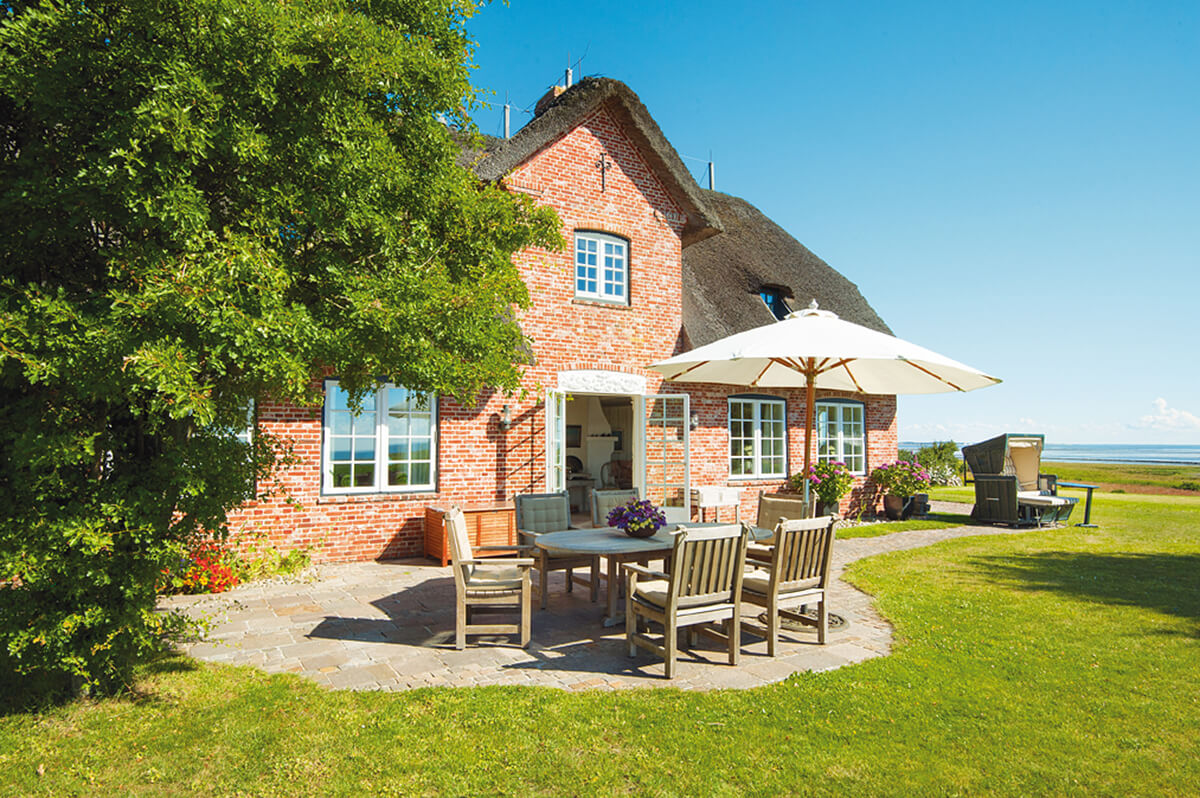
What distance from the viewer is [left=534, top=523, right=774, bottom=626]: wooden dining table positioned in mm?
5637

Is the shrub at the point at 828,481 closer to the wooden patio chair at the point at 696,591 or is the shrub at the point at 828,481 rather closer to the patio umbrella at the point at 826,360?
the patio umbrella at the point at 826,360

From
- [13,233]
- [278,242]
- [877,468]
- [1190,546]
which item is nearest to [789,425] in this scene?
[877,468]

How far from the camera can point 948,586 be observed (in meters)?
7.53

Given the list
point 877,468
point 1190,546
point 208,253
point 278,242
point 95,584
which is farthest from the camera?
point 877,468

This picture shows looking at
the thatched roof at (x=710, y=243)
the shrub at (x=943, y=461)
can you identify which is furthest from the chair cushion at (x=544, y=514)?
the shrub at (x=943, y=461)

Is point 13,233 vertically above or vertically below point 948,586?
above

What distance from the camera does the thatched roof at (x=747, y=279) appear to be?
40.2ft

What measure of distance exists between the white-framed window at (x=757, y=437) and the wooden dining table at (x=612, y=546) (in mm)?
5930

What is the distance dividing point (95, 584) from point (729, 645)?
3.88 m

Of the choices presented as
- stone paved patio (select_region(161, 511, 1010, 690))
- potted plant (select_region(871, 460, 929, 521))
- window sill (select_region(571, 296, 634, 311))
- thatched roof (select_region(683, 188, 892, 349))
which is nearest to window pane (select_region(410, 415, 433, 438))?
stone paved patio (select_region(161, 511, 1010, 690))

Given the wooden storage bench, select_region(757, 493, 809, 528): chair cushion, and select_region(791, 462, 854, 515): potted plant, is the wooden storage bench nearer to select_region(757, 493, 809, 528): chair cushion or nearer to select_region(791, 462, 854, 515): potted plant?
select_region(757, 493, 809, 528): chair cushion

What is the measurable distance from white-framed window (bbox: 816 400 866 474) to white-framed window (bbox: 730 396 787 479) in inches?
41.0

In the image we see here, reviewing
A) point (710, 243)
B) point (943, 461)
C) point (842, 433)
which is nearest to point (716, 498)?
Result: point (842, 433)

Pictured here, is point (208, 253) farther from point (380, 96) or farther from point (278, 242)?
point (380, 96)
